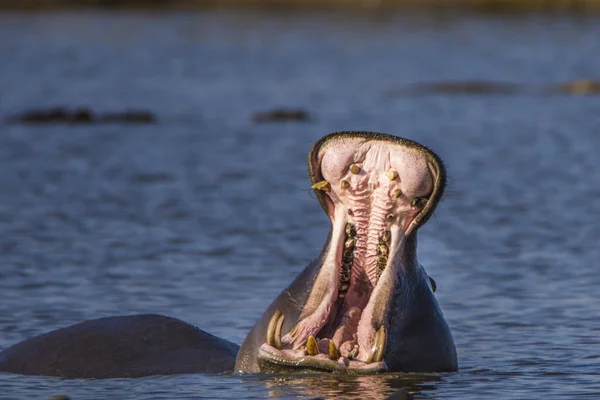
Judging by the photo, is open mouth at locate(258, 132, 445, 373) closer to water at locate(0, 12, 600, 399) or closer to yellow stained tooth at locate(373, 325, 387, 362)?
yellow stained tooth at locate(373, 325, 387, 362)

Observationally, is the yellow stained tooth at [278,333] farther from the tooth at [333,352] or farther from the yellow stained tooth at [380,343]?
the yellow stained tooth at [380,343]

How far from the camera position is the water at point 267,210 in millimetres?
7727

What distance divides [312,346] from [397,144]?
0.87 meters

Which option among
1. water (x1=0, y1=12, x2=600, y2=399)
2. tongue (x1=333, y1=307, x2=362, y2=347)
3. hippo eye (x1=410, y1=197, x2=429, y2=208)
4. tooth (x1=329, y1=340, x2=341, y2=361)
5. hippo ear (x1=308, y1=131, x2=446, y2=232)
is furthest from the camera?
water (x1=0, y1=12, x2=600, y2=399)

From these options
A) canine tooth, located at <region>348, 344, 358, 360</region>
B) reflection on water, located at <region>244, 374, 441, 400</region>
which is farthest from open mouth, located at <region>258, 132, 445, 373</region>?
reflection on water, located at <region>244, 374, 441, 400</region>

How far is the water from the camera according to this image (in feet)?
25.3

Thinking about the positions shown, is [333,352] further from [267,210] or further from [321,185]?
[267,210]

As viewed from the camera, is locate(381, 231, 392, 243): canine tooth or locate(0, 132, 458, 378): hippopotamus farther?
locate(381, 231, 392, 243): canine tooth

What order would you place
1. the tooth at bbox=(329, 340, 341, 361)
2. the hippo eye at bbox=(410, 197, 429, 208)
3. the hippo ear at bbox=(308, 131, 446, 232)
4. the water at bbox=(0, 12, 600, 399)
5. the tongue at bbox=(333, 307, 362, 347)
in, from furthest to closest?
the water at bbox=(0, 12, 600, 399) < the tongue at bbox=(333, 307, 362, 347) < the tooth at bbox=(329, 340, 341, 361) < the hippo eye at bbox=(410, 197, 429, 208) < the hippo ear at bbox=(308, 131, 446, 232)

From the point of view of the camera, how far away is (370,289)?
6.20m

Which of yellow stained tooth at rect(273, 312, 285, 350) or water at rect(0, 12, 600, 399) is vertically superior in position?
water at rect(0, 12, 600, 399)

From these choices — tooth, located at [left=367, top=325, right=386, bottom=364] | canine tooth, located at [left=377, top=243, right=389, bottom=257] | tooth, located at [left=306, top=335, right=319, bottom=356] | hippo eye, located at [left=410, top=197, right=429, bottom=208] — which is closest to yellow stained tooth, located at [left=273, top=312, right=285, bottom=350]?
tooth, located at [left=306, top=335, right=319, bottom=356]

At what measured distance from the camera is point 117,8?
6041 centimetres

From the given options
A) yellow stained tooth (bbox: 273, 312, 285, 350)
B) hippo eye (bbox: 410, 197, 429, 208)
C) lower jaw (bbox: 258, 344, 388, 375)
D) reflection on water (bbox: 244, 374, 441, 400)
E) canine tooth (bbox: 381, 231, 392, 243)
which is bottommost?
reflection on water (bbox: 244, 374, 441, 400)
